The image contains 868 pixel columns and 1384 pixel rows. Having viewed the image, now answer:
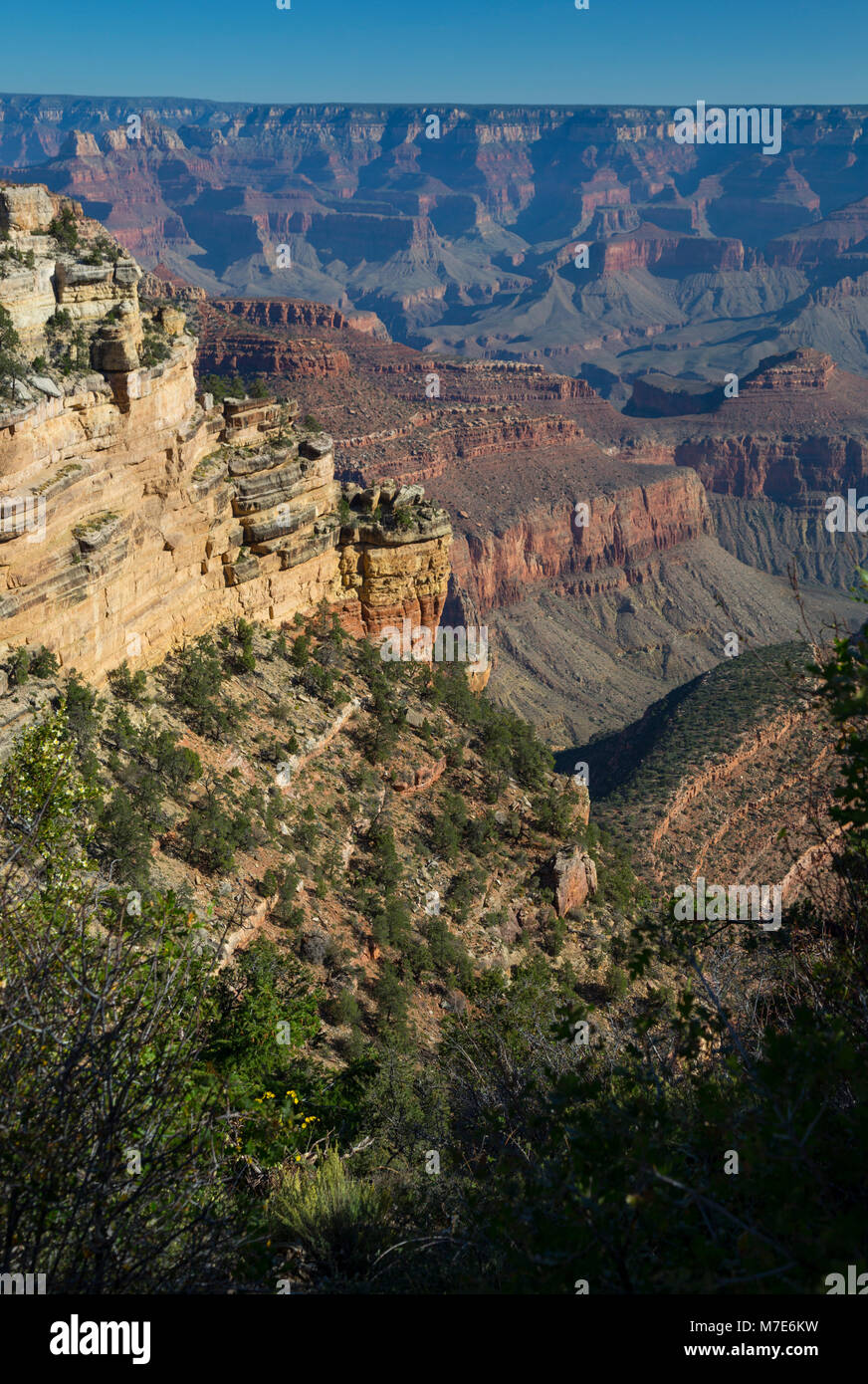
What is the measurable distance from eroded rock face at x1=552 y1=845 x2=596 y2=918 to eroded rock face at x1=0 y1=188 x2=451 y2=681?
1028cm

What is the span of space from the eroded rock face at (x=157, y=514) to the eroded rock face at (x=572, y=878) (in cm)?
1028

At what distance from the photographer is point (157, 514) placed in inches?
1112

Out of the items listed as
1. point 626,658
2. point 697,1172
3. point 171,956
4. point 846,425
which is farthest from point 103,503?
point 846,425

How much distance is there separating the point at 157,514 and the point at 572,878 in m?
15.0

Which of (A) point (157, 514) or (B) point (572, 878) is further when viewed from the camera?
(B) point (572, 878)

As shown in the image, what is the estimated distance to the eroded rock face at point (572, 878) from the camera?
3092 centimetres

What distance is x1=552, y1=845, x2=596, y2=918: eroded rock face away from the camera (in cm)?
3092

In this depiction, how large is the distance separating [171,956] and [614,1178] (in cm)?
649
